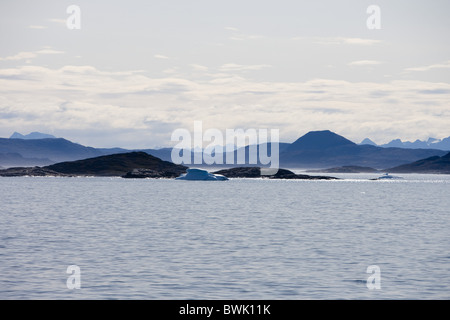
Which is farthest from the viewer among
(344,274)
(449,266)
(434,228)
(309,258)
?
(434,228)

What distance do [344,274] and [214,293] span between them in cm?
808

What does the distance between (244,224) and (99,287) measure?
34.2 metres

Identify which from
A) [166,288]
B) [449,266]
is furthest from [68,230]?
[449,266]

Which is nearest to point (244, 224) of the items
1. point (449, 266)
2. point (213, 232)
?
point (213, 232)

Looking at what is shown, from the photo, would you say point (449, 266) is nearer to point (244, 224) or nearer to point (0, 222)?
point (244, 224)

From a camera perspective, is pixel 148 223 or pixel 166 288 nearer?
pixel 166 288

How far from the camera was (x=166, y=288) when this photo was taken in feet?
84.9

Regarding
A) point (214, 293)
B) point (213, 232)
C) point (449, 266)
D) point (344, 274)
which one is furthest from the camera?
point (213, 232)

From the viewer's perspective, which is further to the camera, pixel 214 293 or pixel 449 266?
pixel 449 266

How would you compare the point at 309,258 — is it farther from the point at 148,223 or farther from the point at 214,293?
the point at 148,223
